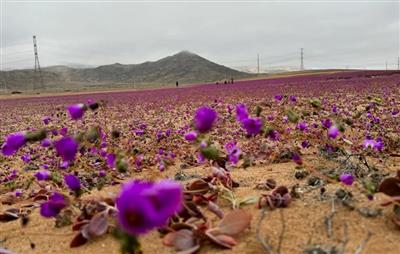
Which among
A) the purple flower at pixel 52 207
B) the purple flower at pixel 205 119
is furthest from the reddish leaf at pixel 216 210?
the purple flower at pixel 52 207

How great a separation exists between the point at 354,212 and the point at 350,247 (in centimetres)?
38

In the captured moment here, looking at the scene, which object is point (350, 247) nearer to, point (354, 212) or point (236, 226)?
point (354, 212)

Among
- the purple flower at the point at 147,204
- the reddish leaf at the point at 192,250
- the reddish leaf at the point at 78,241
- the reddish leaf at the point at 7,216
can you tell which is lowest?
the reddish leaf at the point at 7,216

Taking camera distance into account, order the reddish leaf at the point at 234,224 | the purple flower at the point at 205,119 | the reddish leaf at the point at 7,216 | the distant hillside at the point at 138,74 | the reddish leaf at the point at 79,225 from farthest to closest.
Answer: the distant hillside at the point at 138,74 < the reddish leaf at the point at 7,216 < the reddish leaf at the point at 79,225 < the reddish leaf at the point at 234,224 < the purple flower at the point at 205,119

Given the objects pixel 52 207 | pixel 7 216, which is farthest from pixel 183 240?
pixel 7 216

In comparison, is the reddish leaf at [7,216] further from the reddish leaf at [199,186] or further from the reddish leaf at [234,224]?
the reddish leaf at [234,224]

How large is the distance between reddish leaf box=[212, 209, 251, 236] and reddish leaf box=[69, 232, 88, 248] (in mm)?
755

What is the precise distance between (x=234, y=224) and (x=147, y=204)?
124 cm

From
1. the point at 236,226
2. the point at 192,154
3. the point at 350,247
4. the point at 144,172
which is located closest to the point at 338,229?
the point at 350,247

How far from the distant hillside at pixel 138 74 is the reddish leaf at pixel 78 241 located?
13800 centimetres

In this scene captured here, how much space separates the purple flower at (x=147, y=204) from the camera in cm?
95

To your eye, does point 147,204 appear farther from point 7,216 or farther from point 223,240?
point 7,216

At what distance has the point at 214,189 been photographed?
107 inches

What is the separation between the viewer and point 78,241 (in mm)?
2268
